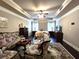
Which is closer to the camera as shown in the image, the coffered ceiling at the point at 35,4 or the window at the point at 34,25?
the coffered ceiling at the point at 35,4

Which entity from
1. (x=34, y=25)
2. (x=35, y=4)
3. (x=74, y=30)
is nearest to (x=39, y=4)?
(x=35, y=4)

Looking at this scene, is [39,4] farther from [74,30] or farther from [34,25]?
[34,25]

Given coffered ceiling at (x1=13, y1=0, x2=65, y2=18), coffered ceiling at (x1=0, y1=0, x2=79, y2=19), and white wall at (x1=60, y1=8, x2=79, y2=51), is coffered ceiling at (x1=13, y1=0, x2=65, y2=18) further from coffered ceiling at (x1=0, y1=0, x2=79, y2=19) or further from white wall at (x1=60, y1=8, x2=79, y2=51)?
white wall at (x1=60, y1=8, x2=79, y2=51)

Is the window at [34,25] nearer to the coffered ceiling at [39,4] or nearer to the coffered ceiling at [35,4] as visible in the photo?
the coffered ceiling at [35,4]

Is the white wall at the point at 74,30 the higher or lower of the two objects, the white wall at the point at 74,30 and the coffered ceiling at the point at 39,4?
the lower

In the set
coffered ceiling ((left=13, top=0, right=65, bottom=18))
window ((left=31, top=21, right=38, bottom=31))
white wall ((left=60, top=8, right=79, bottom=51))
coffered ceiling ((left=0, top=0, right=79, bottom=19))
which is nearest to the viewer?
coffered ceiling ((left=0, top=0, right=79, bottom=19))

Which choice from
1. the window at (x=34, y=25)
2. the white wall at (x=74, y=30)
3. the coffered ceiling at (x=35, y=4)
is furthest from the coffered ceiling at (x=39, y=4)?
the window at (x=34, y=25)

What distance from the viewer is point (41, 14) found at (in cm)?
764

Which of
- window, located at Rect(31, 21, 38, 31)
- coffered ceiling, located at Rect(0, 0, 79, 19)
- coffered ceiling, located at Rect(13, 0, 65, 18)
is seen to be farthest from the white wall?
window, located at Rect(31, 21, 38, 31)

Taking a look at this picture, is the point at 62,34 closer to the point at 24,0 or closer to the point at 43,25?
the point at 43,25

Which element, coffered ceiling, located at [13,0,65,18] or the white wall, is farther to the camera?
the white wall

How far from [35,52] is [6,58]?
116cm

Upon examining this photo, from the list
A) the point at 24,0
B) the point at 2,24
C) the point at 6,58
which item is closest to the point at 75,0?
the point at 24,0

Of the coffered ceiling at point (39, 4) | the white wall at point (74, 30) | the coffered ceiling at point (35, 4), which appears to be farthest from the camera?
the white wall at point (74, 30)
